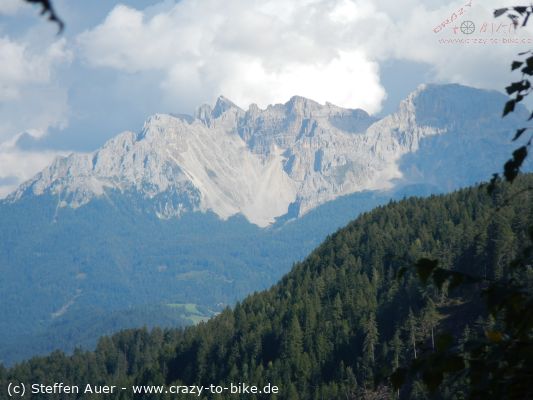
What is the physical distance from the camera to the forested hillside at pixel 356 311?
354 feet

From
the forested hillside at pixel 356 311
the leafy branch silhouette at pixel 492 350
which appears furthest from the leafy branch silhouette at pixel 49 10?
the forested hillside at pixel 356 311

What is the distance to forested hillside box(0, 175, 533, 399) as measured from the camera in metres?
108

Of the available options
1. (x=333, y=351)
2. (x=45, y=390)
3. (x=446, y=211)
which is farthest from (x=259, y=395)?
(x=45, y=390)

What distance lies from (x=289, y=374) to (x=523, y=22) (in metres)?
112

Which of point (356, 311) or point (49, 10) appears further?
point (356, 311)

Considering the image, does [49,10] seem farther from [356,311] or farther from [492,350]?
[356,311]

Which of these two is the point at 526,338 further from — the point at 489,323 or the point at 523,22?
the point at 489,323

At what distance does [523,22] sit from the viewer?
29.6ft

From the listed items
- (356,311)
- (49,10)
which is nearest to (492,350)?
(49,10)

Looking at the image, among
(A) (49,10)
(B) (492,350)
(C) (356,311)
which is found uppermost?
(C) (356,311)

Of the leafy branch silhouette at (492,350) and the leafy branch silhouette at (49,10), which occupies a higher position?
the leafy branch silhouette at (49,10)

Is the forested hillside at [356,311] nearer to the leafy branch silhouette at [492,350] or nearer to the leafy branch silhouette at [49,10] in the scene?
the leafy branch silhouette at [492,350]

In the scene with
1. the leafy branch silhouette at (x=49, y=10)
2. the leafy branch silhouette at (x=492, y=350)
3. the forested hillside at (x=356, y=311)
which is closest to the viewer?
the leafy branch silhouette at (x=49, y=10)

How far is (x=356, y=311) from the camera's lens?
421 ft
